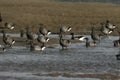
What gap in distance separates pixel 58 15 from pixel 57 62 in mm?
21638

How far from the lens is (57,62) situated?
79.6 feet

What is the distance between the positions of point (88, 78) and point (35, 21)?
2169 centimetres

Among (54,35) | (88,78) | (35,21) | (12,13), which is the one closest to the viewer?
(88,78)

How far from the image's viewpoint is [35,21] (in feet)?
138

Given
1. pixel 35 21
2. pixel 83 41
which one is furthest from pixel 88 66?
pixel 35 21

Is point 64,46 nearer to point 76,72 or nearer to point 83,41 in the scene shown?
point 83,41

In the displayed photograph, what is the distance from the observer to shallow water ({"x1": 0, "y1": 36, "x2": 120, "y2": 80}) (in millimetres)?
21922

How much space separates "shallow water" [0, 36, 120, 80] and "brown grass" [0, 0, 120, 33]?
376 inches

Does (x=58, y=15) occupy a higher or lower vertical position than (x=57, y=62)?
lower

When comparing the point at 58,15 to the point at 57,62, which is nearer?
the point at 57,62

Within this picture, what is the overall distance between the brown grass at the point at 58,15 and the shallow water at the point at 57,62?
954cm

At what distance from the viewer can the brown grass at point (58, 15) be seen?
1604 inches

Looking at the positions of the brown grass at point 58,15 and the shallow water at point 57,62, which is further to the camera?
the brown grass at point 58,15

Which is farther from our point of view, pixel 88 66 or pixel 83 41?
pixel 83 41
